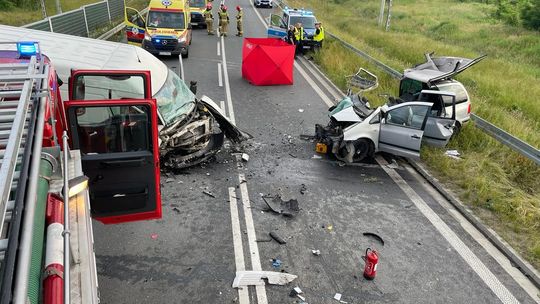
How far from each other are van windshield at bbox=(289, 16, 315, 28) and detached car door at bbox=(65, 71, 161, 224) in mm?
16089

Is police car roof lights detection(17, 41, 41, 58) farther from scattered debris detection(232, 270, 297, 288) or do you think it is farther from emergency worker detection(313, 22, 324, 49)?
emergency worker detection(313, 22, 324, 49)

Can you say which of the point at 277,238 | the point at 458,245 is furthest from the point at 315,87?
the point at 277,238

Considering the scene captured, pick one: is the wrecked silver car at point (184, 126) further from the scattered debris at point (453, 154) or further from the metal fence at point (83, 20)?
the metal fence at point (83, 20)

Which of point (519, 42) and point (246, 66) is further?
point (519, 42)

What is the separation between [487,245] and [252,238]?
11.6 ft

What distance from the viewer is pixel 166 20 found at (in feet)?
57.9

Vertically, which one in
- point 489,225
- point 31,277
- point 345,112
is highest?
point 31,277

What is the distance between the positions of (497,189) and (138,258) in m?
6.39

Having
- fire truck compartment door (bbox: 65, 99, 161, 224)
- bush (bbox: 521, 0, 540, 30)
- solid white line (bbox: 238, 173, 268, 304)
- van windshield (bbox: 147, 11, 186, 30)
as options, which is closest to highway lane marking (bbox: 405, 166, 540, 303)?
solid white line (bbox: 238, 173, 268, 304)

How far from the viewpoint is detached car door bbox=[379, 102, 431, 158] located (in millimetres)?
8453

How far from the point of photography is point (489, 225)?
22.8ft

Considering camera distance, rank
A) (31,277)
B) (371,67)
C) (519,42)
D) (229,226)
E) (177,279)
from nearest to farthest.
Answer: (31,277) < (177,279) < (229,226) < (371,67) < (519,42)

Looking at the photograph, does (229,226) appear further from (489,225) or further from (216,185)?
(489,225)

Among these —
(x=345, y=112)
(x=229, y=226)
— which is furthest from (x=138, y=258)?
(x=345, y=112)
